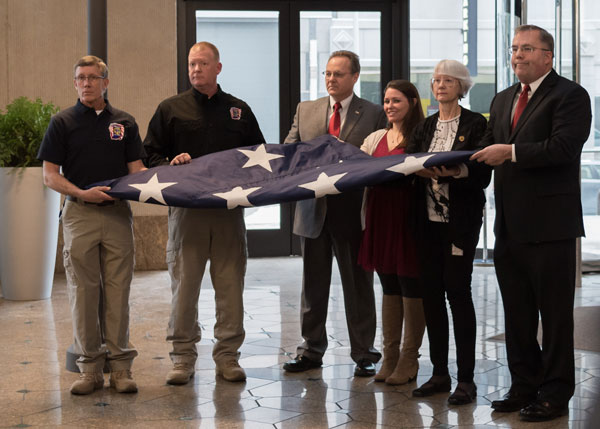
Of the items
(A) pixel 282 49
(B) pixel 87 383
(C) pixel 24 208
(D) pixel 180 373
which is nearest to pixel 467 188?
(D) pixel 180 373

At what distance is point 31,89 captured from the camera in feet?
26.6

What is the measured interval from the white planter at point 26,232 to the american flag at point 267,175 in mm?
2810

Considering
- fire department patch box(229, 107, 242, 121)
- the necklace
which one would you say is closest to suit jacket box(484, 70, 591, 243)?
the necklace

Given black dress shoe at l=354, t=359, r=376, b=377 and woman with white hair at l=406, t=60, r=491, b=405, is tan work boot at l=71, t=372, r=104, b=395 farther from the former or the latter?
woman with white hair at l=406, t=60, r=491, b=405

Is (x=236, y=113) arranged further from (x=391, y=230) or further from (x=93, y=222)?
(x=391, y=230)

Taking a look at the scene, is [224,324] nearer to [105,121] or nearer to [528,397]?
[105,121]

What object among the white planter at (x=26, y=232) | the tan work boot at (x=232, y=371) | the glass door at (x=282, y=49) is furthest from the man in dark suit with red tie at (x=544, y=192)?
the glass door at (x=282, y=49)

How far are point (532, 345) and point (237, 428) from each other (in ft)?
4.46

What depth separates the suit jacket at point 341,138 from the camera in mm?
4441

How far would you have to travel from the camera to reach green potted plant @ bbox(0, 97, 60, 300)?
6.67 metres

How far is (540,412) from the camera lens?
362 cm

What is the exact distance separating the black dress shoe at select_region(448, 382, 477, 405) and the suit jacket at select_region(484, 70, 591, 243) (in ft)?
2.45

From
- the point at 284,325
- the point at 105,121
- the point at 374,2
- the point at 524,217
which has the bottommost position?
the point at 284,325

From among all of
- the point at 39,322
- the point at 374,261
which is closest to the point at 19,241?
the point at 39,322
